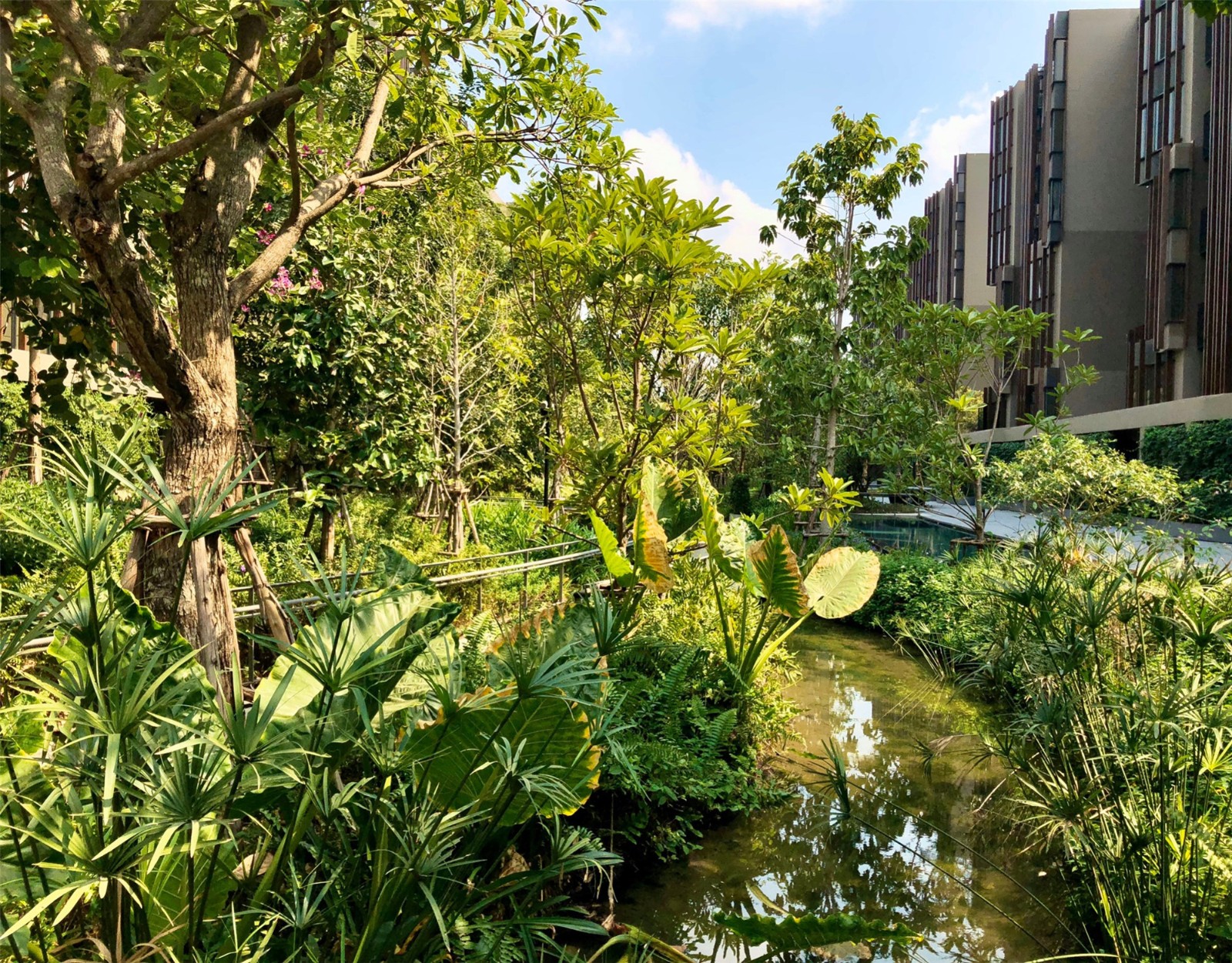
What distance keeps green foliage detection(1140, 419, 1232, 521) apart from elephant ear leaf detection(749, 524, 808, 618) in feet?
39.7

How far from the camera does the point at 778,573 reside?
16.4 ft

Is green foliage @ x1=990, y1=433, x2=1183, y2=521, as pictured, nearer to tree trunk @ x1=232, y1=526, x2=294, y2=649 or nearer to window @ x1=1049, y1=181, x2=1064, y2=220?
tree trunk @ x1=232, y1=526, x2=294, y2=649

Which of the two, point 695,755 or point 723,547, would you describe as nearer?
point 695,755

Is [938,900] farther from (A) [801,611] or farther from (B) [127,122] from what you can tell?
(B) [127,122]

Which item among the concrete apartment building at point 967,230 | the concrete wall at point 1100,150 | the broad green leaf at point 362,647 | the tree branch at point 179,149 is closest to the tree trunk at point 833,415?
the broad green leaf at point 362,647

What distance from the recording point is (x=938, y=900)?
3.63 meters

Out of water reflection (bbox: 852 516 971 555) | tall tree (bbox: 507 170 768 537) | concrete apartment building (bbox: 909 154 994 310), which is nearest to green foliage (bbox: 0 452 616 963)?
tall tree (bbox: 507 170 768 537)

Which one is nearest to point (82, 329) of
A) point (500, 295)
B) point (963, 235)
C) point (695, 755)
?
point (695, 755)

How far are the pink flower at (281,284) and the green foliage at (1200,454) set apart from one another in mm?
14570

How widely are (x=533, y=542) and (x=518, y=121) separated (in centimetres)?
555

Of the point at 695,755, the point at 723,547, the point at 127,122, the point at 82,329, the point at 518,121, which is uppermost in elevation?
the point at 518,121

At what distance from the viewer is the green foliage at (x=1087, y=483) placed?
7898mm

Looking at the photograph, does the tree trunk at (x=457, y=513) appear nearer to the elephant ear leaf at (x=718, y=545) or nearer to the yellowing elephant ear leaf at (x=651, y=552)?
the elephant ear leaf at (x=718, y=545)

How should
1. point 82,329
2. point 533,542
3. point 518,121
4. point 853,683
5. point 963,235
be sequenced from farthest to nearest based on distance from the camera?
point 963,235 < point 533,542 < point 853,683 < point 518,121 < point 82,329
